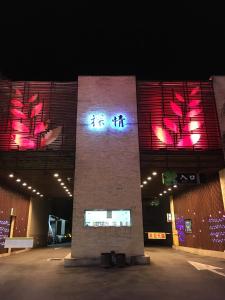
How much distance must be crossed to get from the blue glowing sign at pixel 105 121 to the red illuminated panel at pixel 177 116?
1337mm

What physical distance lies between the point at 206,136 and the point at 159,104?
3851 millimetres


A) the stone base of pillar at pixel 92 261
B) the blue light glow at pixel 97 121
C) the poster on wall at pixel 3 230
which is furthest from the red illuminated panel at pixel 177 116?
the poster on wall at pixel 3 230

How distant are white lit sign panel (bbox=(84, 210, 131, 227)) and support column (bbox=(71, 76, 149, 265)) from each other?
0.17 metres

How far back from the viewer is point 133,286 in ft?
30.7

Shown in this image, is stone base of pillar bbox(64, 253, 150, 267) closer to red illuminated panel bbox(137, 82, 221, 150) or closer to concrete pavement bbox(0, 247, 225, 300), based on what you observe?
concrete pavement bbox(0, 247, 225, 300)

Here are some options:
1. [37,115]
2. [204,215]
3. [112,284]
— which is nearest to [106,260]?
[112,284]

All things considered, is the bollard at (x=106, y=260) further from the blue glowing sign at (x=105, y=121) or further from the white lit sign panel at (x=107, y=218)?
the blue glowing sign at (x=105, y=121)

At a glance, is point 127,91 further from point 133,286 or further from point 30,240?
point 133,286

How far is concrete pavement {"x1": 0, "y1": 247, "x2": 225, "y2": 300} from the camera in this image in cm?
817

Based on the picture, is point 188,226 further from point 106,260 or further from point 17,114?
point 17,114

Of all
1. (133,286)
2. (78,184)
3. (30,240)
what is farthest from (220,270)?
(30,240)

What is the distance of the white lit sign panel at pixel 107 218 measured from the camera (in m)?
15.3

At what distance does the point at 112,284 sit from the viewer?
9.71 m

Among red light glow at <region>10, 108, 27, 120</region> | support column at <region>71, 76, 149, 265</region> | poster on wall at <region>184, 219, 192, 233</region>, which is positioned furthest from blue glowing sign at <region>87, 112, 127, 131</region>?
poster on wall at <region>184, 219, 192, 233</region>
